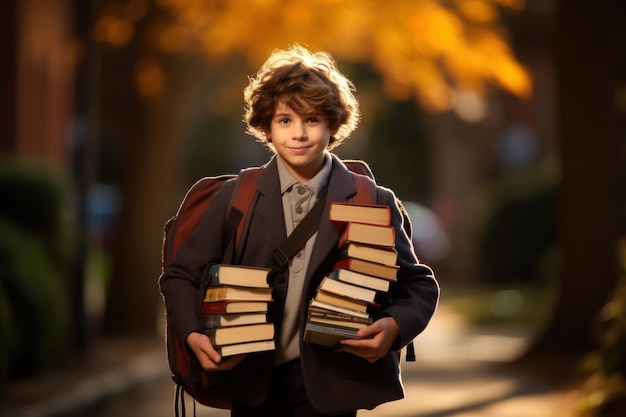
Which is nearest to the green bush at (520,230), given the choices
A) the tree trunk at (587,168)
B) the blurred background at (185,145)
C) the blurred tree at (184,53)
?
the blurred background at (185,145)

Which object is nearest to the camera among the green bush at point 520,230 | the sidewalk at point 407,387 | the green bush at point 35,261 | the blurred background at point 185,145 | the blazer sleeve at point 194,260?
the blazer sleeve at point 194,260

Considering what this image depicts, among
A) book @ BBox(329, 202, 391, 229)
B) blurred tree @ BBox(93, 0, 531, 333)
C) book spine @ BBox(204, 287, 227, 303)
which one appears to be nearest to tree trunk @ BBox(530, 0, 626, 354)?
blurred tree @ BBox(93, 0, 531, 333)

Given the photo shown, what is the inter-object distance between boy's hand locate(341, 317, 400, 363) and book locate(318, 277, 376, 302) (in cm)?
9

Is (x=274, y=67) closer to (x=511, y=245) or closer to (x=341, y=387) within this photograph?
(x=341, y=387)

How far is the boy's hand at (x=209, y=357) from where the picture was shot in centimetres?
434

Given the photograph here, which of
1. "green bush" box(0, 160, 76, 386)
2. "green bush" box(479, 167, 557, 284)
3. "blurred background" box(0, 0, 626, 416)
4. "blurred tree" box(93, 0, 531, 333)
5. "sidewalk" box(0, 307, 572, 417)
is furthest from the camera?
"green bush" box(479, 167, 557, 284)

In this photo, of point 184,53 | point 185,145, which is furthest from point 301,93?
point 185,145

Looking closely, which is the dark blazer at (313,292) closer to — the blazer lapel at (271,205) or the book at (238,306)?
the blazer lapel at (271,205)

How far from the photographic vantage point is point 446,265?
34.5 metres

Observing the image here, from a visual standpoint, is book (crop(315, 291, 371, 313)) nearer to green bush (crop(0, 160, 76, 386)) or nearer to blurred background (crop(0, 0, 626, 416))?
blurred background (crop(0, 0, 626, 416))

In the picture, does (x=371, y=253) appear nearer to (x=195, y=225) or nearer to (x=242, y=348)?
(x=242, y=348)

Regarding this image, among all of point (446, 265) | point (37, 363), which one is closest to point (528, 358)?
point (37, 363)

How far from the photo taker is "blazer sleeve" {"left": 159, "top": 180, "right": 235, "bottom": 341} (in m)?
4.54

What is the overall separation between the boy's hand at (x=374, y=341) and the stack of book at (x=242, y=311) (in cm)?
26
